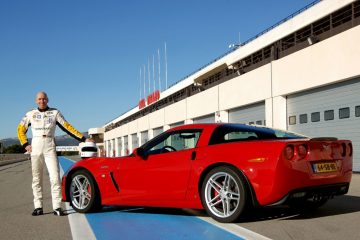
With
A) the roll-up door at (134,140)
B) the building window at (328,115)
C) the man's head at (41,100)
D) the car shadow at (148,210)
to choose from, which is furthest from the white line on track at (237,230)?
the roll-up door at (134,140)

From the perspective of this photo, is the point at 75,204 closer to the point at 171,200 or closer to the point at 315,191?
the point at 171,200

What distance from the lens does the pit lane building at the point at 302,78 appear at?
14.7 metres

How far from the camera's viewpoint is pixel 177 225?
5.31 meters

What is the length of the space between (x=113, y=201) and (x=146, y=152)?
0.82 meters

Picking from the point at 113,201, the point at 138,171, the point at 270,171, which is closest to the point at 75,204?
the point at 113,201

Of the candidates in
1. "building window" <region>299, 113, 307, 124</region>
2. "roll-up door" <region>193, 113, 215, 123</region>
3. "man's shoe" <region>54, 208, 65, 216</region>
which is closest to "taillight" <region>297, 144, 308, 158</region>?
"man's shoe" <region>54, 208, 65, 216</region>

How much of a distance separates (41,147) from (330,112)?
11.5 metres

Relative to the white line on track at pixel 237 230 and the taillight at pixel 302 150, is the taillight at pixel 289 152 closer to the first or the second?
the taillight at pixel 302 150

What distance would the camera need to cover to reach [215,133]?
18.7 feet

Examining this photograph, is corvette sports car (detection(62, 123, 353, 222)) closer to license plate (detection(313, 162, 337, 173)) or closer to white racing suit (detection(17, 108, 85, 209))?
license plate (detection(313, 162, 337, 173))

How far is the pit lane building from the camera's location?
1468 cm

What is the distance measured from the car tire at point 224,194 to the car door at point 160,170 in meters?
0.31

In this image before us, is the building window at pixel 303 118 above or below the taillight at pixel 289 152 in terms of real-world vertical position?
above

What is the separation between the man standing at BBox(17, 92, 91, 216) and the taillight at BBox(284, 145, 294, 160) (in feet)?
9.89
